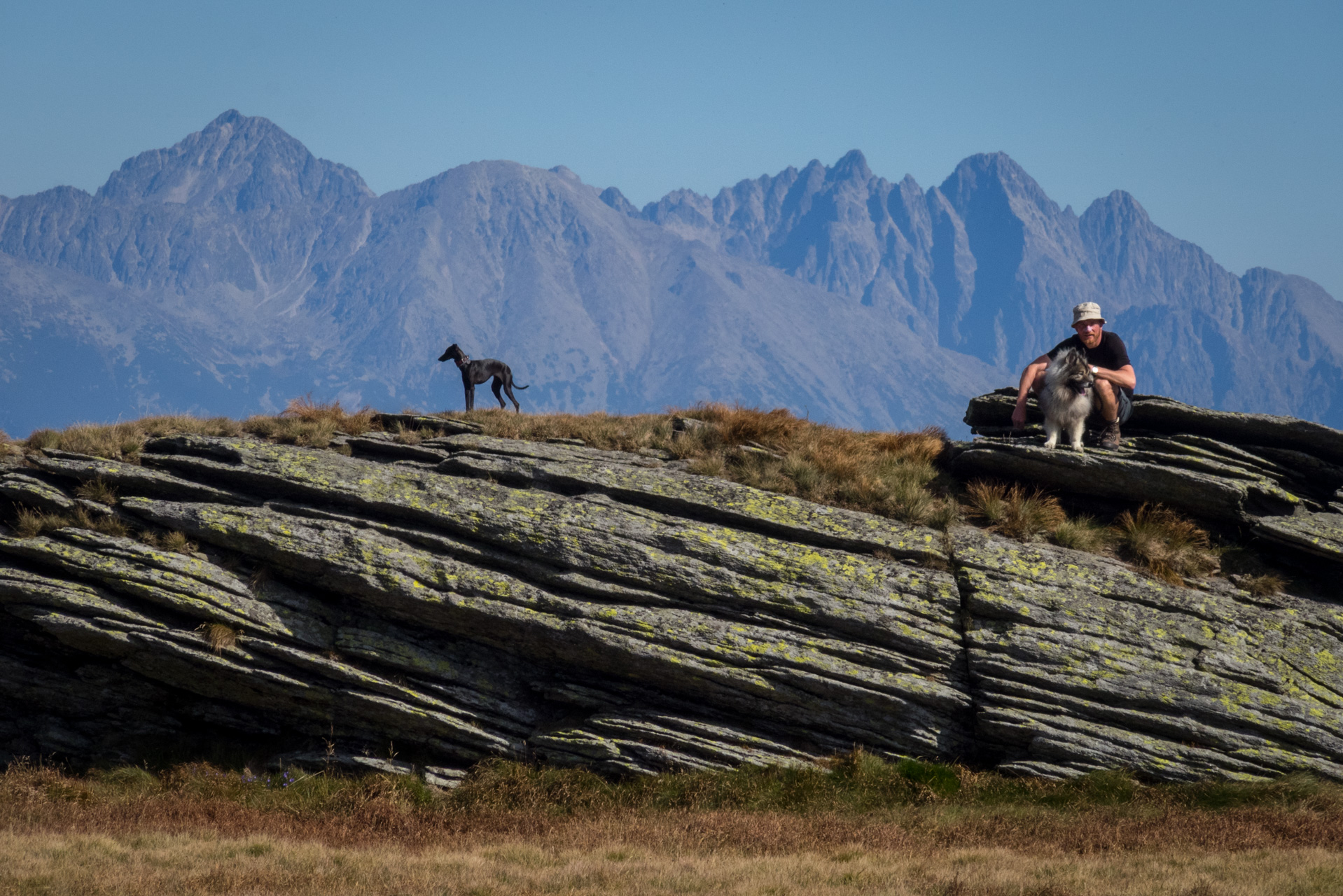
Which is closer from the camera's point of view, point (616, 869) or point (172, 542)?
point (616, 869)

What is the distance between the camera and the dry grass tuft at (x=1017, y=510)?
16.4 meters

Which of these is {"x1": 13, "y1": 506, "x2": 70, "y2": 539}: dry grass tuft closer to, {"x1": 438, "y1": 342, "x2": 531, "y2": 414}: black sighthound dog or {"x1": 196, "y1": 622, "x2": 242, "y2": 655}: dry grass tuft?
{"x1": 196, "y1": 622, "x2": 242, "y2": 655}: dry grass tuft

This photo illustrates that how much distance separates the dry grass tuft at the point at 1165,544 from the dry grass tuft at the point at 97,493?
1695cm

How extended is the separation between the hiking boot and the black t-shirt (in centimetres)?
74

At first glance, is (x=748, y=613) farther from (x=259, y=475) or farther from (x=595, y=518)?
(x=259, y=475)

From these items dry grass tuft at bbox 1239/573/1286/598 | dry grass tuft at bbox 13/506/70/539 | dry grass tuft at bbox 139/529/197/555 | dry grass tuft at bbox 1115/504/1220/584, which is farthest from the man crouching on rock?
dry grass tuft at bbox 13/506/70/539

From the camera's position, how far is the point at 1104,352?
17656 mm

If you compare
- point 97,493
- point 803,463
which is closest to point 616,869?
point 803,463

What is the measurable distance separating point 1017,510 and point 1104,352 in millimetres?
3590

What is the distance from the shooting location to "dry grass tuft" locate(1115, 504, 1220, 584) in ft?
51.5

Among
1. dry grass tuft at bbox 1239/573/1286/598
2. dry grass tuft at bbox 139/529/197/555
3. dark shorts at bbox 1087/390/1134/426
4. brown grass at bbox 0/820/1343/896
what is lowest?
brown grass at bbox 0/820/1343/896

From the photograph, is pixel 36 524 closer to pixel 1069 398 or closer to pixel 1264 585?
pixel 1069 398

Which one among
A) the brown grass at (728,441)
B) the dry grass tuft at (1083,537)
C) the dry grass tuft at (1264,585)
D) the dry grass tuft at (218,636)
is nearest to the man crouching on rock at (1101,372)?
the dry grass tuft at (1083,537)

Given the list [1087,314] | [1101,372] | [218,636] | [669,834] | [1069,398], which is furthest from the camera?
[1087,314]
